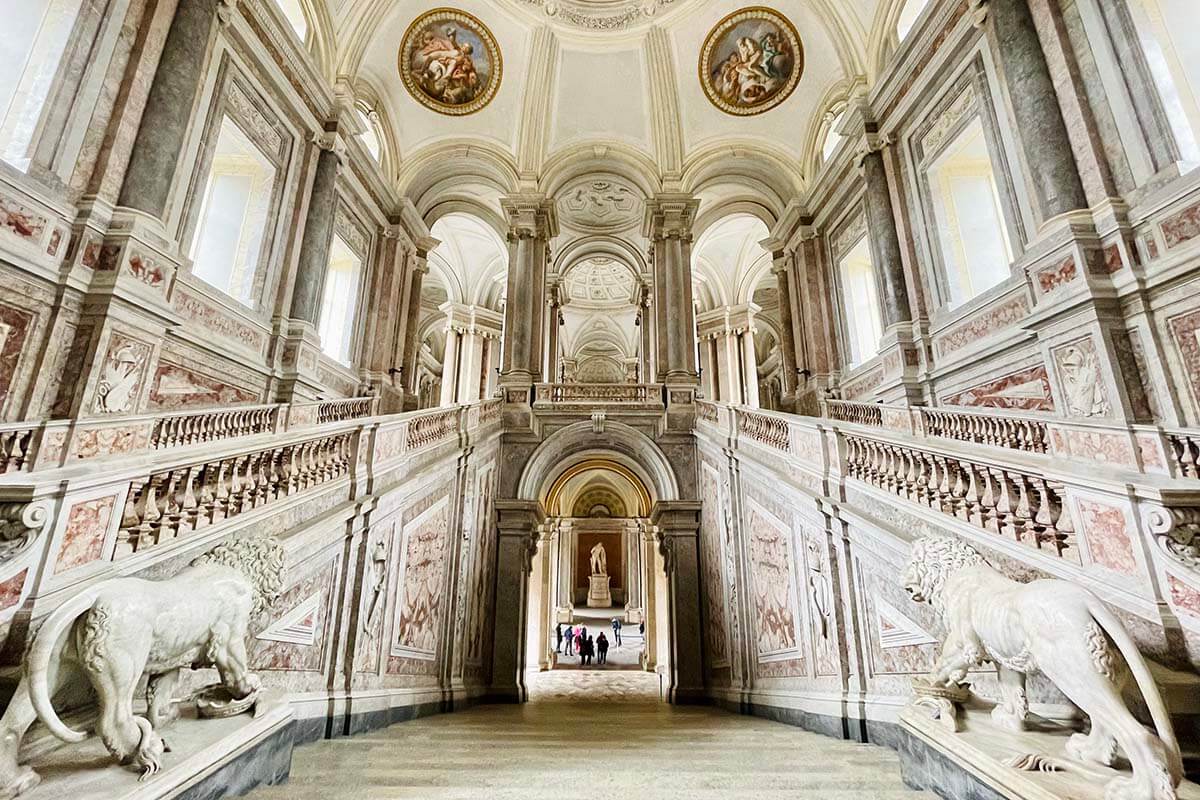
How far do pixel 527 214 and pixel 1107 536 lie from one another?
37.3 ft

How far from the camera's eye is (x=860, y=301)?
34.6 ft

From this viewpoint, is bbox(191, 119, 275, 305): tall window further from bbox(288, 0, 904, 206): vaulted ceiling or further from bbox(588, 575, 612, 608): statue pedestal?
bbox(588, 575, 612, 608): statue pedestal

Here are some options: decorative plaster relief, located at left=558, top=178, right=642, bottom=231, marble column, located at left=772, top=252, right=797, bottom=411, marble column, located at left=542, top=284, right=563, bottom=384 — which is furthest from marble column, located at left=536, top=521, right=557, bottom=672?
decorative plaster relief, located at left=558, top=178, right=642, bottom=231

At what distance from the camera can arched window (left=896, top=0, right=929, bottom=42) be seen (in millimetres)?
8922

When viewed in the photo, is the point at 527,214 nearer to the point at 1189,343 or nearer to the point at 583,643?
the point at 1189,343

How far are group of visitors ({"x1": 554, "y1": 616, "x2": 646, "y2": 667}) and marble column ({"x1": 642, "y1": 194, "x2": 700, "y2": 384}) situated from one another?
785cm

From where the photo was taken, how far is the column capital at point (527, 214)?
12023 millimetres

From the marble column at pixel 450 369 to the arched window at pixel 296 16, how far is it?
9.28m

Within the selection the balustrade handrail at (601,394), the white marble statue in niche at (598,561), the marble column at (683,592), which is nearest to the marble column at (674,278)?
the balustrade handrail at (601,394)

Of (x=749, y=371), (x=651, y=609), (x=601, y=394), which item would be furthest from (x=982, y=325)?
(x=749, y=371)

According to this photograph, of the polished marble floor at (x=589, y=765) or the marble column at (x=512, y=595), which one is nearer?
the polished marble floor at (x=589, y=765)

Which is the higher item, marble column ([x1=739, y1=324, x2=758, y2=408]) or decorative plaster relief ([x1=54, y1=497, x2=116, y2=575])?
marble column ([x1=739, y1=324, x2=758, y2=408])

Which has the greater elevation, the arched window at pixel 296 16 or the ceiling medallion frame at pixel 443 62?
the ceiling medallion frame at pixel 443 62

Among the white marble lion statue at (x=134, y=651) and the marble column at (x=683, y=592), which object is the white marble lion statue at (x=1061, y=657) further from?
the marble column at (x=683, y=592)
